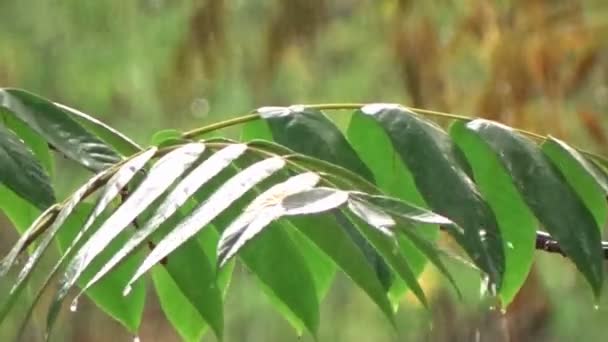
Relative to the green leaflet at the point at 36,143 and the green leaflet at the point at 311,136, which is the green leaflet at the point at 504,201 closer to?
the green leaflet at the point at 311,136

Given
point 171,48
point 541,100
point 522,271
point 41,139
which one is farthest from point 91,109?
point 522,271

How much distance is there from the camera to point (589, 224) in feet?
1.28

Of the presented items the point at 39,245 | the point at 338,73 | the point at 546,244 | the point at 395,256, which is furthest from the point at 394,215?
the point at 338,73

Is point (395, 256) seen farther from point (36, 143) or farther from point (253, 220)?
point (36, 143)

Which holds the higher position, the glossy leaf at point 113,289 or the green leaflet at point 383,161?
the green leaflet at point 383,161

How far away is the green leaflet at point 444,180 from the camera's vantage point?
1.16ft

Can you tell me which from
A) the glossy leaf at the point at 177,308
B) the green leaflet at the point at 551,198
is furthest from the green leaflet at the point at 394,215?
the glossy leaf at the point at 177,308

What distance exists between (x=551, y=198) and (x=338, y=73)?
846 millimetres

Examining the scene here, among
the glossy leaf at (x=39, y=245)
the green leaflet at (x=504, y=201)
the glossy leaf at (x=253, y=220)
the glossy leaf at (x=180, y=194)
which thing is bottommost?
the green leaflet at (x=504, y=201)

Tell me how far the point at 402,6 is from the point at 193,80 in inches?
11.2

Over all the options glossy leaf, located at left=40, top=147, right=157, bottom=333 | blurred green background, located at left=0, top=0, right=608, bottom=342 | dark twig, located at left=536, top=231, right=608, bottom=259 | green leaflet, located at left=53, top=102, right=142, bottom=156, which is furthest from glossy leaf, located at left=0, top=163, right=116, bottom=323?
blurred green background, located at left=0, top=0, right=608, bottom=342

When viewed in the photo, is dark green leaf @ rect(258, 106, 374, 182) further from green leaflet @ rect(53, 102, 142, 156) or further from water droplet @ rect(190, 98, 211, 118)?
water droplet @ rect(190, 98, 211, 118)

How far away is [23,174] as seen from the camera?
40 centimetres

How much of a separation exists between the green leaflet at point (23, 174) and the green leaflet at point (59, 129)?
31mm
